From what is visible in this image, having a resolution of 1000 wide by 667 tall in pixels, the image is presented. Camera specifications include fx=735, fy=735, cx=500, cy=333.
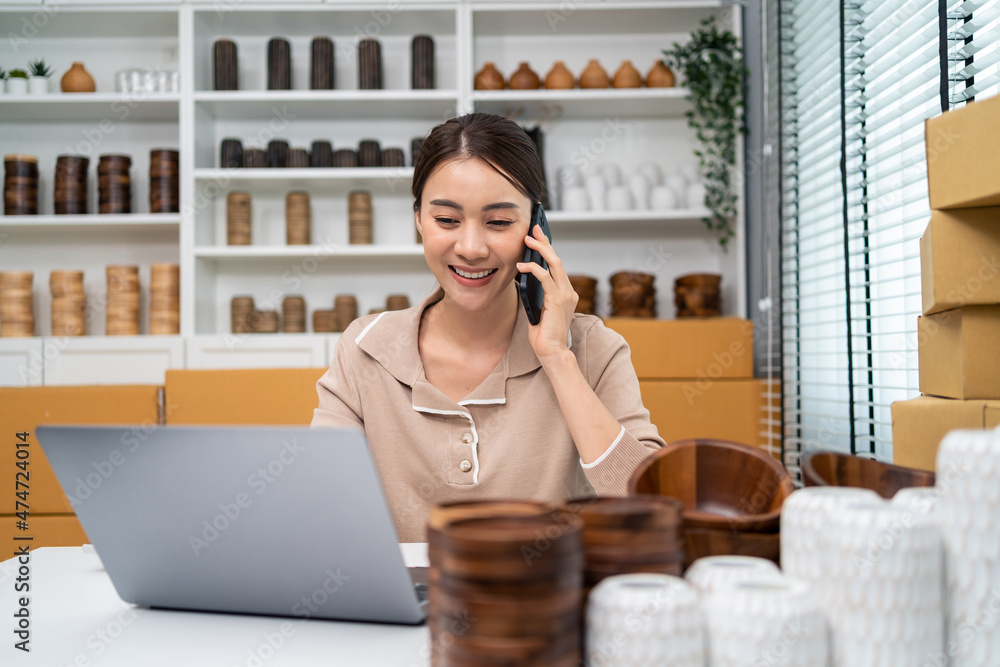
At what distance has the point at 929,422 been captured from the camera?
0.86 metres

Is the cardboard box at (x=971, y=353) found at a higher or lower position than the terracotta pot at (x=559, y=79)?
lower

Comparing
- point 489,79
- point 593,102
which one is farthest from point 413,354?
point 593,102

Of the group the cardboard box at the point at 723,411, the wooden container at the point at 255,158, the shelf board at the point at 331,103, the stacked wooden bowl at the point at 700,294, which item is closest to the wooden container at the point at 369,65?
the shelf board at the point at 331,103

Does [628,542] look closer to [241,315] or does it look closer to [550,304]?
[550,304]

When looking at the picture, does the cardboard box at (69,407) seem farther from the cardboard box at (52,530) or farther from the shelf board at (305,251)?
the shelf board at (305,251)

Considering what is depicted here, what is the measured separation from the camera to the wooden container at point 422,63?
9.62ft

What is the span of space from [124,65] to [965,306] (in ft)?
10.9

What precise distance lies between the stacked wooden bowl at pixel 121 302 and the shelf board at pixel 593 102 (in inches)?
59.8

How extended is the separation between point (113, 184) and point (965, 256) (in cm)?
296

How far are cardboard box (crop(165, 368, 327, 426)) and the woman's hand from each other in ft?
4.51

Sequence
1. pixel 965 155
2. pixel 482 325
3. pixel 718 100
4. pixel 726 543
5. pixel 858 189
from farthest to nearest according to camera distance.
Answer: pixel 718 100
pixel 858 189
pixel 482 325
pixel 965 155
pixel 726 543

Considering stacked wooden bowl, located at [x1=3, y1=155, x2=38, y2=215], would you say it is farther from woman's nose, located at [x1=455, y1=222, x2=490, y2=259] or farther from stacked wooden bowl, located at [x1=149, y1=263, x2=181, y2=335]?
woman's nose, located at [x1=455, y1=222, x2=490, y2=259]

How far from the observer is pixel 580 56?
3160 millimetres

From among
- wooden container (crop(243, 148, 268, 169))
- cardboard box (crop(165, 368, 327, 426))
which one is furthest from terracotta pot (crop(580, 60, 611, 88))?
cardboard box (crop(165, 368, 327, 426))
